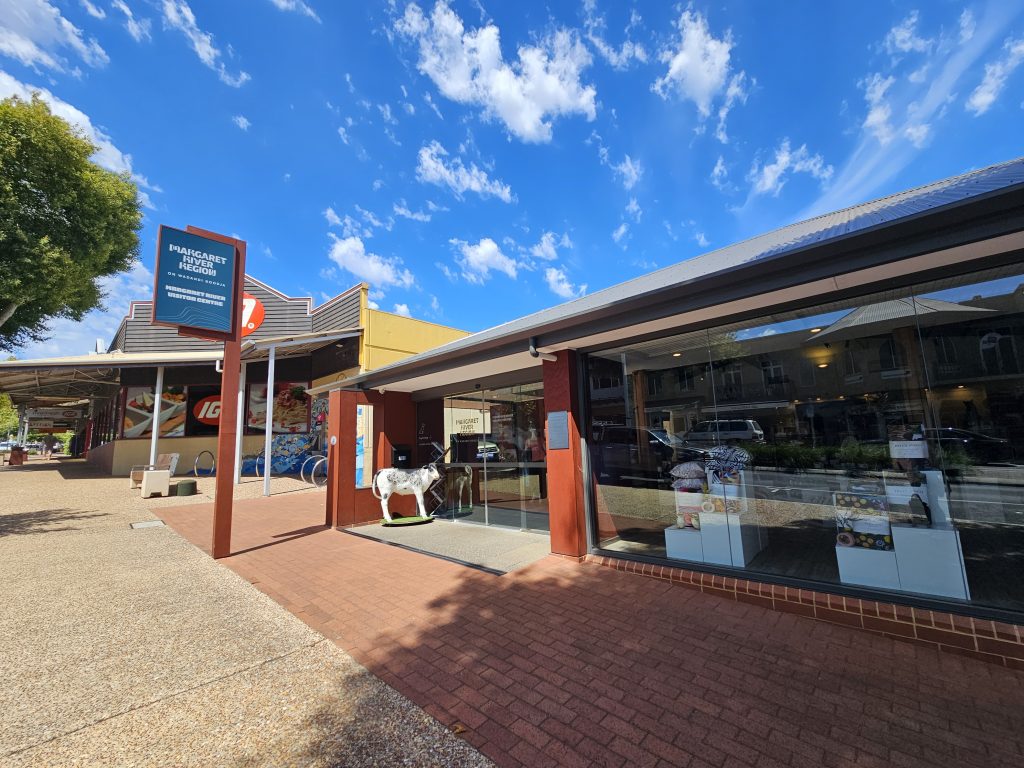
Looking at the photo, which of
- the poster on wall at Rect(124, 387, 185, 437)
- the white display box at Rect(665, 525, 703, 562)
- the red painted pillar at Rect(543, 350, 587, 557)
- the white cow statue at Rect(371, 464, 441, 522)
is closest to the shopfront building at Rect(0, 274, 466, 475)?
the poster on wall at Rect(124, 387, 185, 437)

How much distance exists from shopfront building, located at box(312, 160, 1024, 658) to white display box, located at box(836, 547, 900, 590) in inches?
0.5

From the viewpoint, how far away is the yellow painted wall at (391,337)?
15062 millimetres

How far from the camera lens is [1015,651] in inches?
110

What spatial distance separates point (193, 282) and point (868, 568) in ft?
26.3

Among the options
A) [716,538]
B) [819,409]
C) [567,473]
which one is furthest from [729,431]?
[567,473]

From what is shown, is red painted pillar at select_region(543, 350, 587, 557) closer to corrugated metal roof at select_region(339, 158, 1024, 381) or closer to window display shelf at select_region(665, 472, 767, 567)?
corrugated metal roof at select_region(339, 158, 1024, 381)

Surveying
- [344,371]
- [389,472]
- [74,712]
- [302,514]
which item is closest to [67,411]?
[344,371]

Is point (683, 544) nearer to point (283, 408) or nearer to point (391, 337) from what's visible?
point (391, 337)

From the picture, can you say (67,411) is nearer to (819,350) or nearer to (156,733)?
(156,733)

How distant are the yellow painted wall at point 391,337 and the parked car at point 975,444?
13.7 m

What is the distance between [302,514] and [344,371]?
24.6 ft

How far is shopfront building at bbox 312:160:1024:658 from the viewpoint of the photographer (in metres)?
3.25

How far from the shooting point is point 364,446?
7.93 metres

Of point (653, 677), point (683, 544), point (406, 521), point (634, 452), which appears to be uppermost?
point (634, 452)
